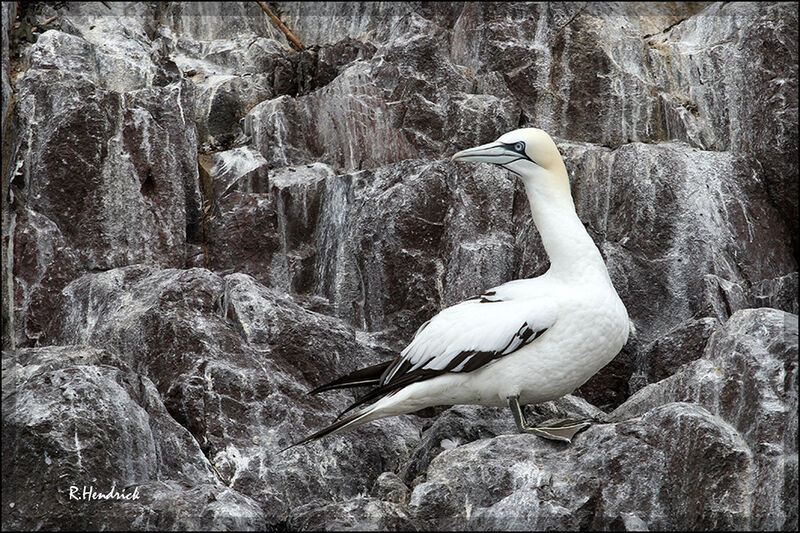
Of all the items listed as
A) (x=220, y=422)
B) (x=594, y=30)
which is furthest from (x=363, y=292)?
(x=594, y=30)

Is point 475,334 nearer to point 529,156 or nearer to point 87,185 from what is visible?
point 529,156

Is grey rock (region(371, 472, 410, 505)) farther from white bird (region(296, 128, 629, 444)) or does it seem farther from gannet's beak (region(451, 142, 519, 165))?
gannet's beak (region(451, 142, 519, 165))

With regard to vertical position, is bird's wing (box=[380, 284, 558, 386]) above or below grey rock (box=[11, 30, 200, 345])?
below

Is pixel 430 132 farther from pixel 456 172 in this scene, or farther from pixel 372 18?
pixel 372 18

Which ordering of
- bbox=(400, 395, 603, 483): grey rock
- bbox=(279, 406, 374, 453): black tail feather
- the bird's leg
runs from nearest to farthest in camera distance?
the bird's leg
bbox=(279, 406, 374, 453): black tail feather
bbox=(400, 395, 603, 483): grey rock

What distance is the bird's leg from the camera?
16.4 feet

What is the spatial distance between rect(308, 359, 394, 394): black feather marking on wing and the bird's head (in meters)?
1.35

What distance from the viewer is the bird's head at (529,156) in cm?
583

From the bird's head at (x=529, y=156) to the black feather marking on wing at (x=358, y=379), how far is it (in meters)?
1.35

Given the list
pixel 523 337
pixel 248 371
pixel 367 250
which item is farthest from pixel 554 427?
pixel 367 250

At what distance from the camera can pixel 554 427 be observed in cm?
521

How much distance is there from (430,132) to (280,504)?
11.6 feet
